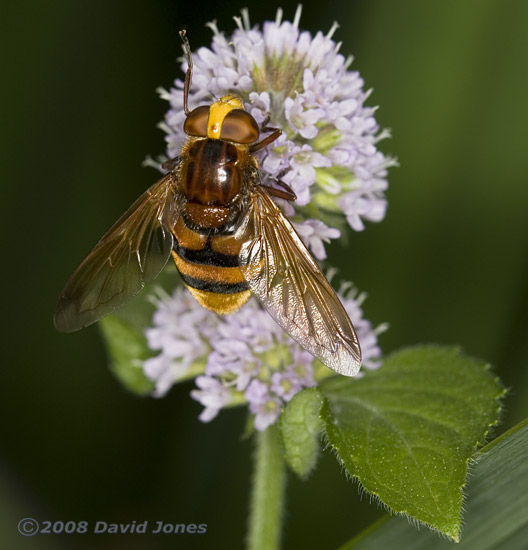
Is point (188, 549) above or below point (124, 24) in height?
below

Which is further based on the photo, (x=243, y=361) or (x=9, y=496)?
(x=9, y=496)

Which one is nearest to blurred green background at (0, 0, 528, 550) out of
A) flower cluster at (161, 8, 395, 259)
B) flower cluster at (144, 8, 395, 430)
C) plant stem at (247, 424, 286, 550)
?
plant stem at (247, 424, 286, 550)

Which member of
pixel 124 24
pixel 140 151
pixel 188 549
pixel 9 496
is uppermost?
pixel 124 24

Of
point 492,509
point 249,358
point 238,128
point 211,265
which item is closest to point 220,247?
point 211,265

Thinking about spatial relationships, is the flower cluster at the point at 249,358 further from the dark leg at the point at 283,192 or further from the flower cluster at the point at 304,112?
the dark leg at the point at 283,192

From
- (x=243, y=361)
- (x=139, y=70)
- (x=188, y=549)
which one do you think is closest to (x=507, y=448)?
(x=243, y=361)

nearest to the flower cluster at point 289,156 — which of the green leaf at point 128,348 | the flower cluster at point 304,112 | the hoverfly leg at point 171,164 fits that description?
the flower cluster at point 304,112

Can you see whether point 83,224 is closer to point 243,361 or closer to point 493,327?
point 243,361
